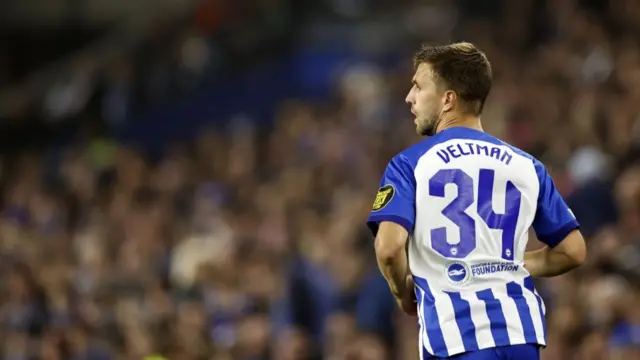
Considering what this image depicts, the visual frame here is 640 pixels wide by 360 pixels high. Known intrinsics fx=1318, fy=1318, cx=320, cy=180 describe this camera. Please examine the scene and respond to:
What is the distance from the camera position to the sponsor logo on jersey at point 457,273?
4.61m

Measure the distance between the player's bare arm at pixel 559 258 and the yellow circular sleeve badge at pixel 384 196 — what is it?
2.05 ft

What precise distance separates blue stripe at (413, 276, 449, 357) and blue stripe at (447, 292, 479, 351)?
0.23 ft

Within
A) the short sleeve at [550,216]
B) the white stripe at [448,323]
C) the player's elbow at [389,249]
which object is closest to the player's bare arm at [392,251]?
the player's elbow at [389,249]

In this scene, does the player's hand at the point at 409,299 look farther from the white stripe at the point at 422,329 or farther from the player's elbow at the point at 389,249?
the player's elbow at the point at 389,249

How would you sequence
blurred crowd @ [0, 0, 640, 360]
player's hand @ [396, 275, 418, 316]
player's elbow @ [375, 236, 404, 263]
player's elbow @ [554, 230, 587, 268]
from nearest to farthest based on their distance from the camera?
player's elbow @ [375, 236, 404, 263] → player's hand @ [396, 275, 418, 316] → player's elbow @ [554, 230, 587, 268] → blurred crowd @ [0, 0, 640, 360]

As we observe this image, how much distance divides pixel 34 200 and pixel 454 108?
33.5 ft

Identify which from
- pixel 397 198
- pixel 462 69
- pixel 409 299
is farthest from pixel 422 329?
pixel 462 69

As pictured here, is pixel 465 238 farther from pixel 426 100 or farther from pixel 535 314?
pixel 426 100

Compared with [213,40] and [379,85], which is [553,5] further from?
[213,40]

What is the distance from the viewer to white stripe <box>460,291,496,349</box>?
4.55 m

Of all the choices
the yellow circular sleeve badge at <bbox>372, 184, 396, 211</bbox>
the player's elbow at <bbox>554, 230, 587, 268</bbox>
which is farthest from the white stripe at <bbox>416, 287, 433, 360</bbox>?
the player's elbow at <bbox>554, 230, 587, 268</bbox>

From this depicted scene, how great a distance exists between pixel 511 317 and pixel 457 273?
9.5 inches

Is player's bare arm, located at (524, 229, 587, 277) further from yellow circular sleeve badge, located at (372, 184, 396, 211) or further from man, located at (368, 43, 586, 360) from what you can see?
yellow circular sleeve badge, located at (372, 184, 396, 211)

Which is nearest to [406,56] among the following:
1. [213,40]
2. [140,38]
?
[213,40]
